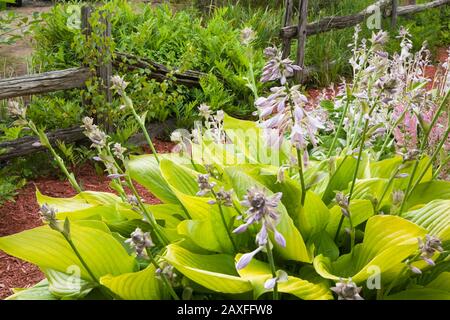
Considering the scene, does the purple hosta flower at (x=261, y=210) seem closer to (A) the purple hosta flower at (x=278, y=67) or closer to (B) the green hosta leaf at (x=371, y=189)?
(A) the purple hosta flower at (x=278, y=67)

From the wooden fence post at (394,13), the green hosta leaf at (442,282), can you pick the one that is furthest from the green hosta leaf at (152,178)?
the wooden fence post at (394,13)

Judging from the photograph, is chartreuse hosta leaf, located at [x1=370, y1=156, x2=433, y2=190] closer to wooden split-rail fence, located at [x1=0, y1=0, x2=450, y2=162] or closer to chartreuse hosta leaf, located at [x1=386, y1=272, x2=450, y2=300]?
chartreuse hosta leaf, located at [x1=386, y1=272, x2=450, y2=300]

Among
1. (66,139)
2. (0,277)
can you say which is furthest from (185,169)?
(66,139)

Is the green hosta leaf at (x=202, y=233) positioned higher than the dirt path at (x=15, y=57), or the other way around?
the green hosta leaf at (x=202, y=233)

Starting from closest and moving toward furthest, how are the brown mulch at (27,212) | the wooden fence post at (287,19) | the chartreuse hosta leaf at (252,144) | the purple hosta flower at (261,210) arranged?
the purple hosta flower at (261,210) → the chartreuse hosta leaf at (252,144) → the brown mulch at (27,212) → the wooden fence post at (287,19)

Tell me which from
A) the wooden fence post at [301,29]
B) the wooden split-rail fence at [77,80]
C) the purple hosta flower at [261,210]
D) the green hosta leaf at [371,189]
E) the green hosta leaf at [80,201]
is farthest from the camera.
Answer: the wooden fence post at [301,29]

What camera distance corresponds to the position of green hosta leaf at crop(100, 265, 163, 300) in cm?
133

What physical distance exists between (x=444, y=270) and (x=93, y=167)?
12.2 ft

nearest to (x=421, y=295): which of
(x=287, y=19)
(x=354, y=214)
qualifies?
(x=354, y=214)

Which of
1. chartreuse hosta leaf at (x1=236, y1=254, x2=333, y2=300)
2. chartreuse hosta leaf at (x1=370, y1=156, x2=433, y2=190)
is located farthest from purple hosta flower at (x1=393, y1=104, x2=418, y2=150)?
chartreuse hosta leaf at (x1=236, y1=254, x2=333, y2=300)

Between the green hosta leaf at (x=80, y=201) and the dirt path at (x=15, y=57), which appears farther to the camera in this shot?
the dirt path at (x=15, y=57)

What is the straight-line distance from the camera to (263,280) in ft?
4.26

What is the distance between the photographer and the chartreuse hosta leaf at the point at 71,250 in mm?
1380
